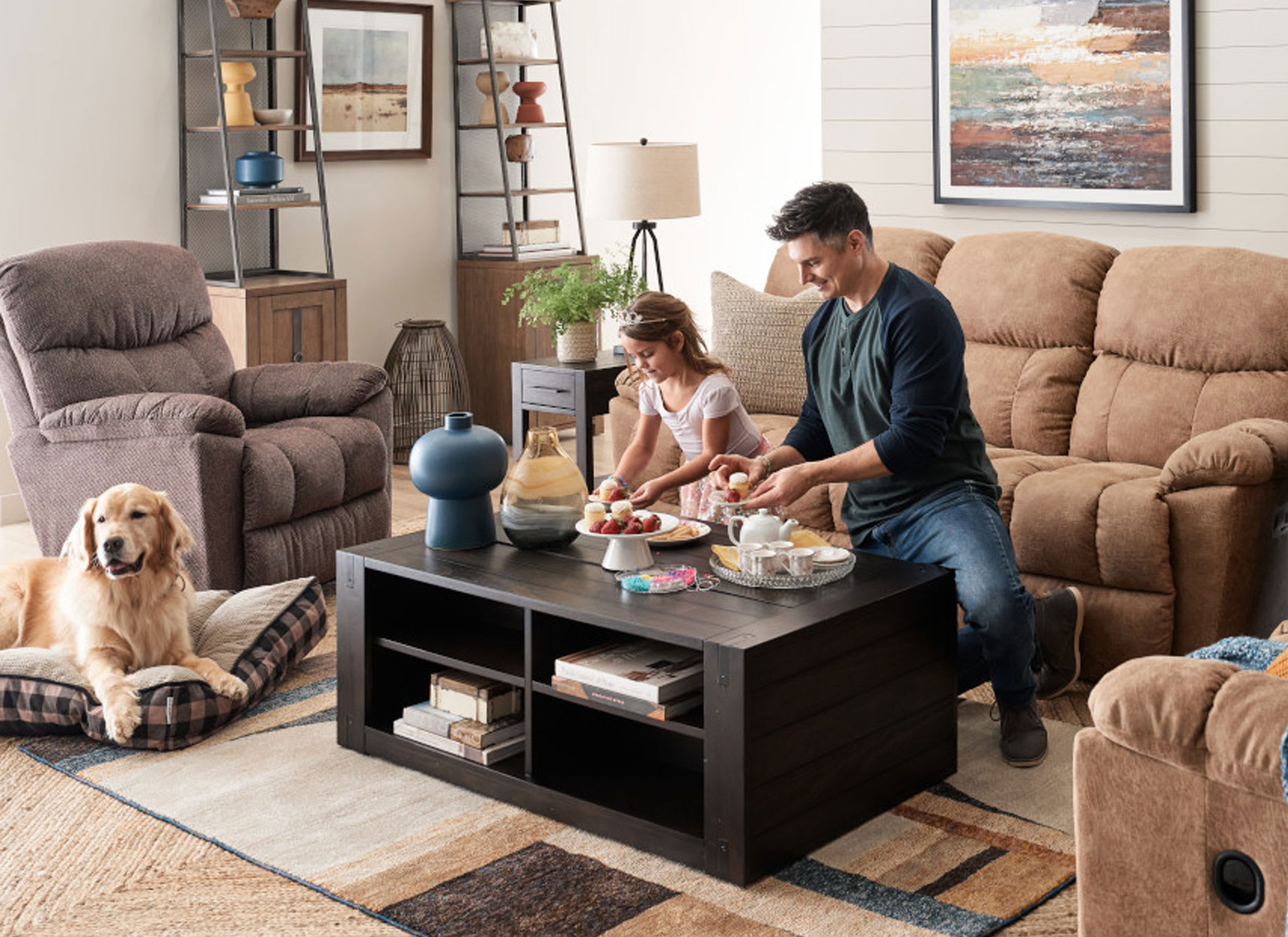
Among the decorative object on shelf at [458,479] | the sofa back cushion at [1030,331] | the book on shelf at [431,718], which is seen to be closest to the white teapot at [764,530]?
the decorative object on shelf at [458,479]

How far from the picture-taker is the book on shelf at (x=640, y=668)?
2689 millimetres

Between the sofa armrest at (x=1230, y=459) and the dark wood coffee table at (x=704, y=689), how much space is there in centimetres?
76

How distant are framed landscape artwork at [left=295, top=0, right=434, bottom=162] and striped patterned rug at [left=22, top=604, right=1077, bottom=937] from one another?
3515mm

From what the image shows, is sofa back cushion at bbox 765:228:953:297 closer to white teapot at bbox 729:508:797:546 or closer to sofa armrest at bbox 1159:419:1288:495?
sofa armrest at bbox 1159:419:1288:495

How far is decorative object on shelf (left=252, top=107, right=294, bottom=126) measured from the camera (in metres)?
5.70

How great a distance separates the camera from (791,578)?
9.28 ft

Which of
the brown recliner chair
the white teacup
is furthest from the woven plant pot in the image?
the white teacup

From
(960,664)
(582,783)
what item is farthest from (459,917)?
(960,664)

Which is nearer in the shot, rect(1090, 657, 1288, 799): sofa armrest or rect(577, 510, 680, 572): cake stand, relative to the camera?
rect(1090, 657, 1288, 799): sofa armrest

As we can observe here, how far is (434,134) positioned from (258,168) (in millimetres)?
1163

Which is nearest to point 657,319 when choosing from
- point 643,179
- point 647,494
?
point 647,494

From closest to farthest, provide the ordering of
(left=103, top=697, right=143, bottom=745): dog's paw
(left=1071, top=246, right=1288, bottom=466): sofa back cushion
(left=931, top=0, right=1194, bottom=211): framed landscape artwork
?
(left=103, top=697, right=143, bottom=745): dog's paw, (left=1071, top=246, right=1288, bottom=466): sofa back cushion, (left=931, top=0, right=1194, bottom=211): framed landscape artwork

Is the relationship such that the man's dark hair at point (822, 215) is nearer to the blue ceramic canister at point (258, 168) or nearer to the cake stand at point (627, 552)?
the cake stand at point (627, 552)

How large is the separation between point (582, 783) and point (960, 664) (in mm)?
834
